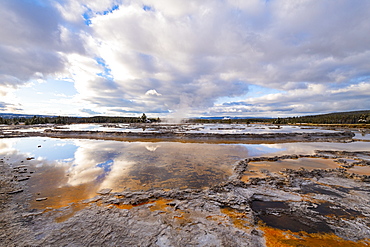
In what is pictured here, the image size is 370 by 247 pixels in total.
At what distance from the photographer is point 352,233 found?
162 inches

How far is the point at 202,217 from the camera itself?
4.74 metres

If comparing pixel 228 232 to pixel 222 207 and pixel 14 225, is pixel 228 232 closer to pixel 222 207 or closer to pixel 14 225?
pixel 222 207

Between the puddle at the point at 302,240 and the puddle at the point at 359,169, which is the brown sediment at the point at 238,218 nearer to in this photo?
the puddle at the point at 302,240

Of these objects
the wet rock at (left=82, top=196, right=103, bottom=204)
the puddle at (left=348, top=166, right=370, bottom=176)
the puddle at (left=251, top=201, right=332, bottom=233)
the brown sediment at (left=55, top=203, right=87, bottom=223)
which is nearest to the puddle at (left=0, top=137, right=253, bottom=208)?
the wet rock at (left=82, top=196, right=103, bottom=204)

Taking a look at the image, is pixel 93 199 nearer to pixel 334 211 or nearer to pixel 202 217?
pixel 202 217

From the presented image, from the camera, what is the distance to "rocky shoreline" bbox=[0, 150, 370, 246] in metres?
3.83

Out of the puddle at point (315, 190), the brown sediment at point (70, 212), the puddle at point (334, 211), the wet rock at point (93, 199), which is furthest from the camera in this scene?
the puddle at point (315, 190)

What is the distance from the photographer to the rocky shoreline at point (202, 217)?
3.83m

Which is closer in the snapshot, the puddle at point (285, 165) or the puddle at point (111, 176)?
the puddle at point (111, 176)

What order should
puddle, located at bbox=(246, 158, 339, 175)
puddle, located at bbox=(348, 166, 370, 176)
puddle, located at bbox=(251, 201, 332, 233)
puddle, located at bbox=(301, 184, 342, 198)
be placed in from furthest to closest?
1. puddle, located at bbox=(246, 158, 339, 175)
2. puddle, located at bbox=(348, 166, 370, 176)
3. puddle, located at bbox=(301, 184, 342, 198)
4. puddle, located at bbox=(251, 201, 332, 233)

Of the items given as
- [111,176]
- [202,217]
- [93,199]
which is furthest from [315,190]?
[111,176]

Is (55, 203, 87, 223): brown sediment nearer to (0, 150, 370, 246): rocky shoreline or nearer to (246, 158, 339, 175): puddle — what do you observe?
(0, 150, 370, 246): rocky shoreline

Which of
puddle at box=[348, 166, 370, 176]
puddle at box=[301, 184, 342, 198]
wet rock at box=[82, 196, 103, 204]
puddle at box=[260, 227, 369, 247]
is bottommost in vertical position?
puddle at box=[348, 166, 370, 176]

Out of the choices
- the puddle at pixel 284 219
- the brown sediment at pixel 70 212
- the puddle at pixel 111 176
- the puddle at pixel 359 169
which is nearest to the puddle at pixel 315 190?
→ the puddle at pixel 284 219
